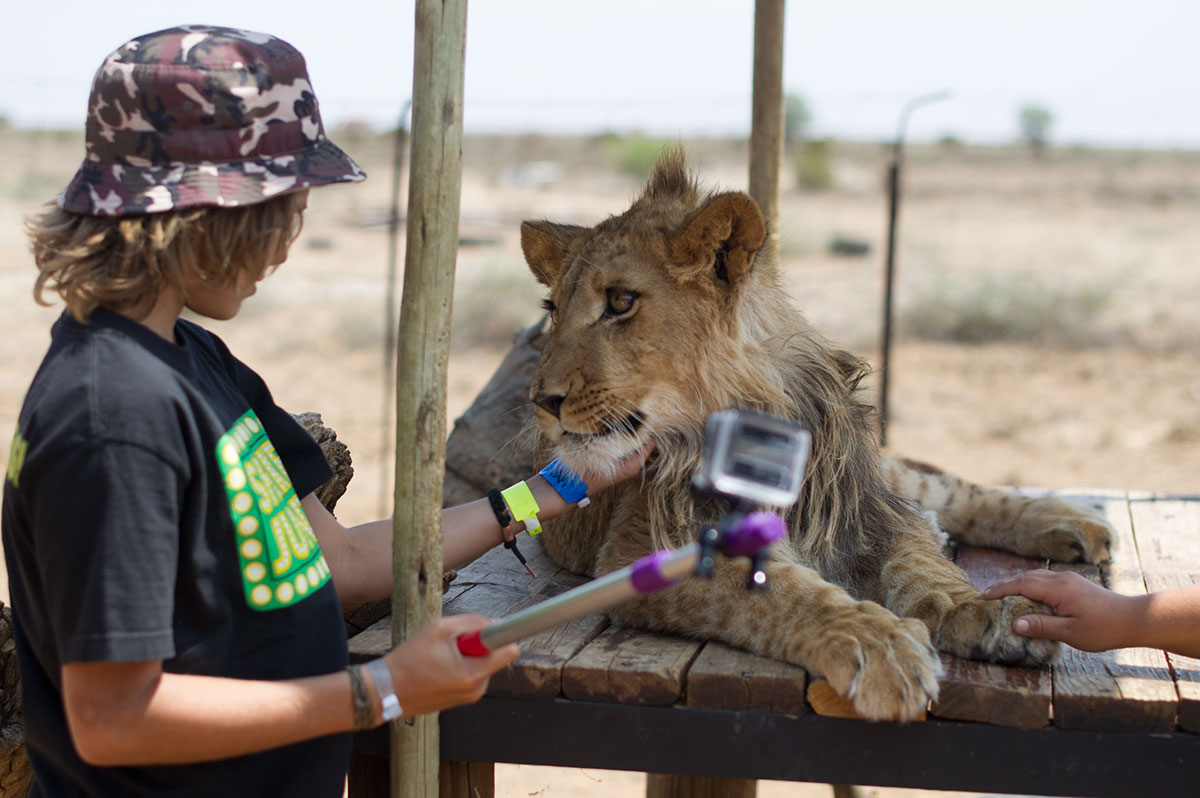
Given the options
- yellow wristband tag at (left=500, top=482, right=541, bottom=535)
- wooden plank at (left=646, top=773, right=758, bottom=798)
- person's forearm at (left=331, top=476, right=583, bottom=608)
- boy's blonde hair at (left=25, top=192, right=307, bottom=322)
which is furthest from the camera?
wooden plank at (left=646, top=773, right=758, bottom=798)

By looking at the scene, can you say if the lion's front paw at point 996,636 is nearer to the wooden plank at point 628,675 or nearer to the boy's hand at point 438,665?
the wooden plank at point 628,675

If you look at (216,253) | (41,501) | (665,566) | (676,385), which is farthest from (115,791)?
(676,385)

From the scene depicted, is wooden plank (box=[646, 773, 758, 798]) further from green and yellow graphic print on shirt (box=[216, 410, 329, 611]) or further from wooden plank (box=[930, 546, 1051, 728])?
green and yellow graphic print on shirt (box=[216, 410, 329, 611])

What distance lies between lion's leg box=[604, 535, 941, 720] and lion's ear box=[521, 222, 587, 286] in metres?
0.99

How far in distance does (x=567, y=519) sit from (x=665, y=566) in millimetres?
2029

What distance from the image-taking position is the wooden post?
5.11 meters

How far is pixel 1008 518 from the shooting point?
4184 millimetres

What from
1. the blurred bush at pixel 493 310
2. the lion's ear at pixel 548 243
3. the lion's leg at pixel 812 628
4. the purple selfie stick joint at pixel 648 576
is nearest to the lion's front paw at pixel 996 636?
the lion's leg at pixel 812 628

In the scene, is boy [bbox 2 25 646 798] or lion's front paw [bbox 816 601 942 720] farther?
lion's front paw [bbox 816 601 942 720]

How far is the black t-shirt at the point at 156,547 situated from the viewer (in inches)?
74.8

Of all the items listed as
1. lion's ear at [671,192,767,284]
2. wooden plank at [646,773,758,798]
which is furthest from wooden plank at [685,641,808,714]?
wooden plank at [646,773,758,798]

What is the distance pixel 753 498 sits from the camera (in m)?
→ 1.64

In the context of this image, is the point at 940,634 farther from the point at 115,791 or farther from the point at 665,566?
the point at 115,791

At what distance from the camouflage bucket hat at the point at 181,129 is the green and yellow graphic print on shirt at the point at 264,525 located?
479mm
